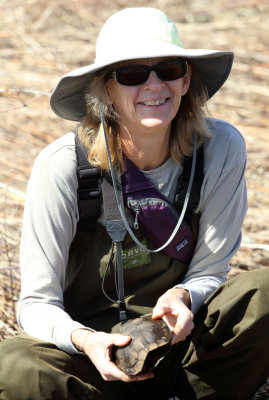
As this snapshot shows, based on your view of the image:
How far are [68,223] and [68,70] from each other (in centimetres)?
451

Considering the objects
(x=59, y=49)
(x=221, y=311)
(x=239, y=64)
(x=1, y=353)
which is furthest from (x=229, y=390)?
(x=59, y=49)

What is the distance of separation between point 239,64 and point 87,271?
15.6ft

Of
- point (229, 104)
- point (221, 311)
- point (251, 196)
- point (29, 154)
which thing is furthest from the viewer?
point (229, 104)

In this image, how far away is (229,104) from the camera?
6613 mm

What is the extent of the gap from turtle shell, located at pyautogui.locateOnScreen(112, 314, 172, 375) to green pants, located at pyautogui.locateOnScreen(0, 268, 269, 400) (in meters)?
0.23

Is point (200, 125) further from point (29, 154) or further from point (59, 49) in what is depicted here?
point (59, 49)

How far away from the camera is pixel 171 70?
115 inches

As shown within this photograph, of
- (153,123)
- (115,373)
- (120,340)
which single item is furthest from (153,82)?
(115,373)

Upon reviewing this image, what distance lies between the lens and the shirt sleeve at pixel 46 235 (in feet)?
9.37

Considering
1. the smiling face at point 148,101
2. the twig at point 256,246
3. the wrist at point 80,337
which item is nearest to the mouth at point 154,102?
the smiling face at point 148,101

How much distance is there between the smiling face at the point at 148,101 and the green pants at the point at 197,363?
2.25 ft

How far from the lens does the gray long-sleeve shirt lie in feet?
9.36

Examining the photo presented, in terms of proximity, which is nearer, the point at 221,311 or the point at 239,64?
the point at 221,311

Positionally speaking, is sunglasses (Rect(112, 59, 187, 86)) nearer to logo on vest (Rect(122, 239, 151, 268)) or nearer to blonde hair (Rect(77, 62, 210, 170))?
blonde hair (Rect(77, 62, 210, 170))
